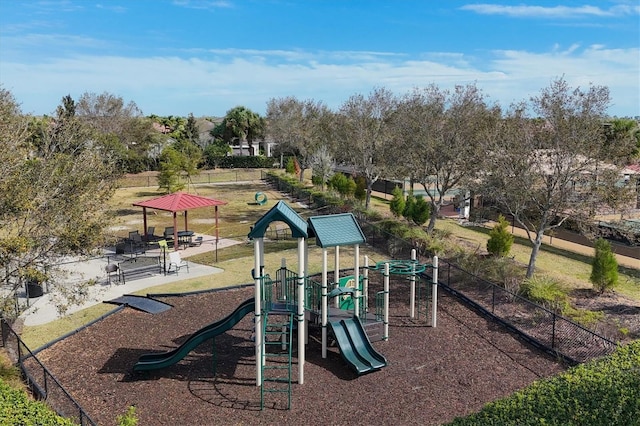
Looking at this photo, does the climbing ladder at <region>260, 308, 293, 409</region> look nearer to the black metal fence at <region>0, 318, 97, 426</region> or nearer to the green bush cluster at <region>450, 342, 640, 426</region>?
the black metal fence at <region>0, 318, 97, 426</region>

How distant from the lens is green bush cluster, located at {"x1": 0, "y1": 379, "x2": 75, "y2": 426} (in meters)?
6.49

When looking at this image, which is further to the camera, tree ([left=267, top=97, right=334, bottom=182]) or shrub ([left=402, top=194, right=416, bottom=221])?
tree ([left=267, top=97, right=334, bottom=182])

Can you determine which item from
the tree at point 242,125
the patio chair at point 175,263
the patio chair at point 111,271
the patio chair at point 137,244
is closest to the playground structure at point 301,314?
the patio chair at point 175,263

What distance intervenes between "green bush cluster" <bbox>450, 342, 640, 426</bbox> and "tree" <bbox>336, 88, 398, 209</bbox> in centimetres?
2121

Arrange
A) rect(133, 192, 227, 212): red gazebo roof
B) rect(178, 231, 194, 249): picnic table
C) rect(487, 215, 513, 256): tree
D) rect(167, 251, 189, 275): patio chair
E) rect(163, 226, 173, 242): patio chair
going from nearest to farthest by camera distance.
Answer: rect(167, 251, 189, 275): patio chair < rect(487, 215, 513, 256): tree < rect(133, 192, 227, 212): red gazebo roof < rect(163, 226, 173, 242): patio chair < rect(178, 231, 194, 249): picnic table

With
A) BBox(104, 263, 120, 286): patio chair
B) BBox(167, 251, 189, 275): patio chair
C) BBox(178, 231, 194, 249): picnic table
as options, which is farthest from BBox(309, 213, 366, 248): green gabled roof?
BBox(178, 231, 194, 249): picnic table

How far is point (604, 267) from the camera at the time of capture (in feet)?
51.2

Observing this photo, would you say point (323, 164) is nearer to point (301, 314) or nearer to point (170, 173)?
point (170, 173)

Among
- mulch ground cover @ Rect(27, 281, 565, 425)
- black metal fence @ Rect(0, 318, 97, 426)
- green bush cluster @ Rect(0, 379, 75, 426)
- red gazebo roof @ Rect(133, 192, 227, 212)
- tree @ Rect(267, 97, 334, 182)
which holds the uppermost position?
tree @ Rect(267, 97, 334, 182)

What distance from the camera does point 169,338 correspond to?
13.1 meters

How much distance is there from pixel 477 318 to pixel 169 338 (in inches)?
332

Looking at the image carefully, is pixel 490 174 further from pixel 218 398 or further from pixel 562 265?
pixel 218 398

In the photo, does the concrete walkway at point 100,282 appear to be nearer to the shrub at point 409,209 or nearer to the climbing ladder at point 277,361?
A: the climbing ladder at point 277,361

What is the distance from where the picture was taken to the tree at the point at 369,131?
29156 millimetres
